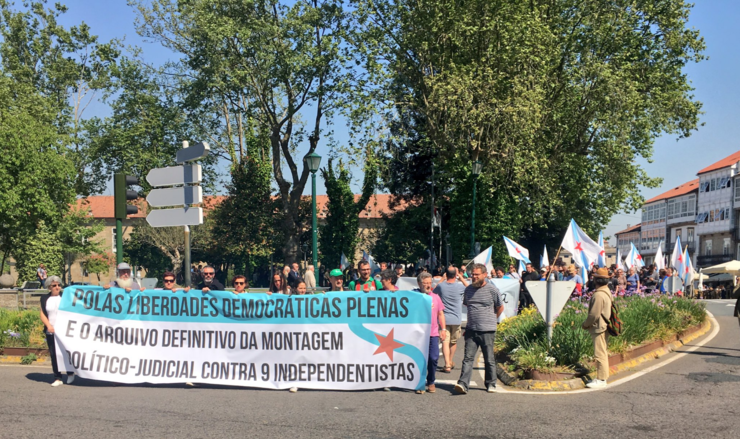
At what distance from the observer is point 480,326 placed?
9672 mm

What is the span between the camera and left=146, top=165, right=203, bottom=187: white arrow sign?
11.4m

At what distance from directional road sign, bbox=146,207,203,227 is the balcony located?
8189 cm

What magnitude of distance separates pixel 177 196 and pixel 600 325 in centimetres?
656

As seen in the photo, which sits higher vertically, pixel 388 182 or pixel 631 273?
pixel 388 182

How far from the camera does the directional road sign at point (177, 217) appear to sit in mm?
10859

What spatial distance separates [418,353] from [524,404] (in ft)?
5.25

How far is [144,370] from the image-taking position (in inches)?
398

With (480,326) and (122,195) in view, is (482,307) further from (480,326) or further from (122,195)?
(122,195)

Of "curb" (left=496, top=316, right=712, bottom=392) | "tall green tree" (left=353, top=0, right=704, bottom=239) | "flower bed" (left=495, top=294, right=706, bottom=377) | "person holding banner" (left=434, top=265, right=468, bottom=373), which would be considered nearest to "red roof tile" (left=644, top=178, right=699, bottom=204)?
"tall green tree" (left=353, top=0, right=704, bottom=239)

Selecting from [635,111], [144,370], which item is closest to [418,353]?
[144,370]

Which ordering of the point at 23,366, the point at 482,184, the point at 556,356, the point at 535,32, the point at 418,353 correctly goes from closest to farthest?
1. the point at 418,353
2. the point at 556,356
3. the point at 23,366
4. the point at 535,32
5. the point at 482,184

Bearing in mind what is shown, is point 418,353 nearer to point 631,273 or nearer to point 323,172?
point 631,273

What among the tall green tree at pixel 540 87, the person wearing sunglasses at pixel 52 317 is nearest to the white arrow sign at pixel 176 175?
the person wearing sunglasses at pixel 52 317

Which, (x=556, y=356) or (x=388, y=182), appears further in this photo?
(x=388, y=182)
